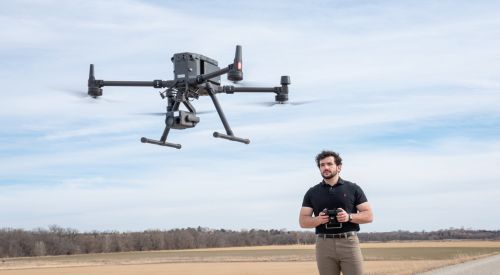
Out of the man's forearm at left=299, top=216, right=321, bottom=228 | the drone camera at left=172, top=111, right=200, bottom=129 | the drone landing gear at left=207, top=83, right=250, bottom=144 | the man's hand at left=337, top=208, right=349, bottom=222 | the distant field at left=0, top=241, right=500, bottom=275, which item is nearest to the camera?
the man's hand at left=337, top=208, right=349, bottom=222

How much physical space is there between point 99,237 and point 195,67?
126888 millimetres

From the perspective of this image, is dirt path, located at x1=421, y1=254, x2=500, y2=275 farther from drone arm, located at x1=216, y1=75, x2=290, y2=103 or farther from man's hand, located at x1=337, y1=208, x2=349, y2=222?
man's hand, located at x1=337, y1=208, x2=349, y2=222

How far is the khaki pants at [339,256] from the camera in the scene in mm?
6172

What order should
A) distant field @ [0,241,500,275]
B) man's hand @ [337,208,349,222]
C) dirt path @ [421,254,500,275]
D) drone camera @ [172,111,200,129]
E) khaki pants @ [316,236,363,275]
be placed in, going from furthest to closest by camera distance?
distant field @ [0,241,500,275]
dirt path @ [421,254,500,275]
drone camera @ [172,111,200,129]
khaki pants @ [316,236,363,275]
man's hand @ [337,208,349,222]

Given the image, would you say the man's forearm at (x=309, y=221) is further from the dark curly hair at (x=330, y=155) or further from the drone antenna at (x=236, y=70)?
the drone antenna at (x=236, y=70)

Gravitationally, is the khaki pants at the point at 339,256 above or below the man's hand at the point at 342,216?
below

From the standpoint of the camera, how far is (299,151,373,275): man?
6.08m

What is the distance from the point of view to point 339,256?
620 cm

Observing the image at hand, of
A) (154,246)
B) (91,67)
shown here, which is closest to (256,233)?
(154,246)

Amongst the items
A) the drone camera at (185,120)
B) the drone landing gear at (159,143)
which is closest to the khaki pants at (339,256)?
the drone camera at (185,120)

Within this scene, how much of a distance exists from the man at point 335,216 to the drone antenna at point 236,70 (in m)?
3.51

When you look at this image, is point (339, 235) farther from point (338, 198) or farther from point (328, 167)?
point (328, 167)

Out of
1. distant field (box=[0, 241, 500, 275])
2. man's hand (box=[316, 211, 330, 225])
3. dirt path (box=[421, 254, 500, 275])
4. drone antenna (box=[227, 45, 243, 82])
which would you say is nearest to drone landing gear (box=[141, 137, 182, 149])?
drone antenna (box=[227, 45, 243, 82])

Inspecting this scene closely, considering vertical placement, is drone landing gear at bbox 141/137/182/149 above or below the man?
above
